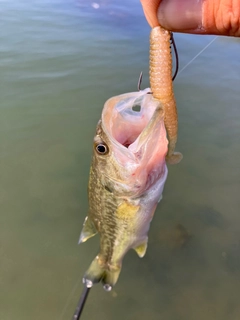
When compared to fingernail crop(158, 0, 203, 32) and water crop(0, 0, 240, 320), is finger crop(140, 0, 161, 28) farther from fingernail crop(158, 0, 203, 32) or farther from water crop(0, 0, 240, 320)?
water crop(0, 0, 240, 320)

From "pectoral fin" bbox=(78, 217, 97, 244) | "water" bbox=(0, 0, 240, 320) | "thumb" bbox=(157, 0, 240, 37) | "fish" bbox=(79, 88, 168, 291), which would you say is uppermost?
"thumb" bbox=(157, 0, 240, 37)

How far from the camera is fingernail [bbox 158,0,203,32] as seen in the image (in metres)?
1.38

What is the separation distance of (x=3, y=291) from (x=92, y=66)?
412 cm

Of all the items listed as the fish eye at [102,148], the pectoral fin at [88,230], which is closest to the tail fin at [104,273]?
the pectoral fin at [88,230]

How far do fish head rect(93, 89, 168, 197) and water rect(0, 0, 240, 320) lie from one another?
5.10ft

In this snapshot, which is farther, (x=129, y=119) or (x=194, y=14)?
(x=129, y=119)

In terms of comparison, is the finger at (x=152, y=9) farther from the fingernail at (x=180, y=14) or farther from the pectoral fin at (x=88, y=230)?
the pectoral fin at (x=88, y=230)

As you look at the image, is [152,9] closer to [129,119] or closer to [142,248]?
[129,119]

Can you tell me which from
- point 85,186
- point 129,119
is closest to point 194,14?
point 129,119

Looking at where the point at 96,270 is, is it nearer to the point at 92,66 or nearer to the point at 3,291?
the point at 3,291

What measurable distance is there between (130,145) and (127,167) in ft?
0.38

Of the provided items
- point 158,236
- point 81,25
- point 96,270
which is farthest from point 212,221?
point 81,25

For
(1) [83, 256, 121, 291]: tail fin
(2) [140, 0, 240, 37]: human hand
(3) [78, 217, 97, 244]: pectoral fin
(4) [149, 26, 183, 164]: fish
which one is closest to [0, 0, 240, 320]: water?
(1) [83, 256, 121, 291]: tail fin

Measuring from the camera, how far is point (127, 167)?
167 cm
